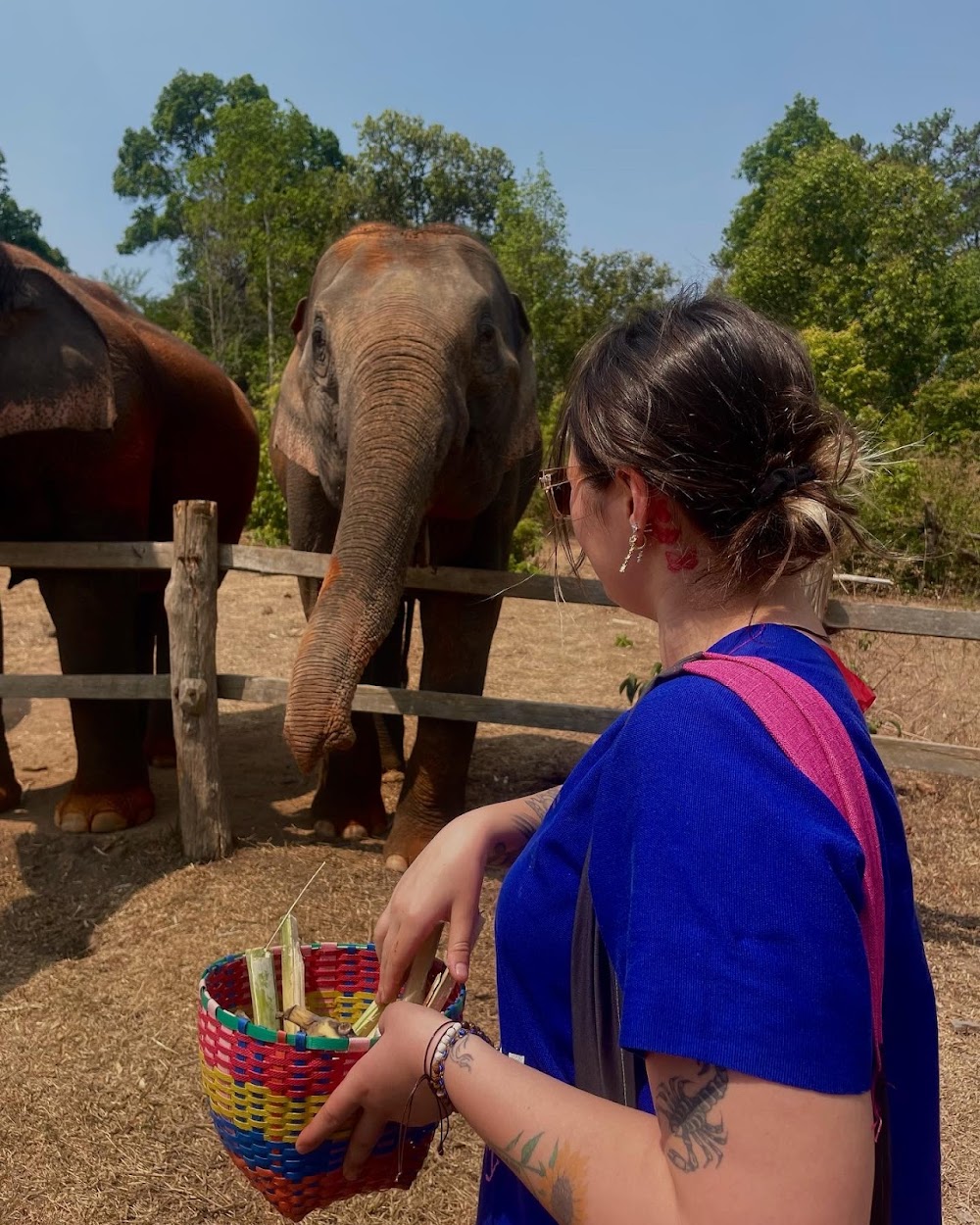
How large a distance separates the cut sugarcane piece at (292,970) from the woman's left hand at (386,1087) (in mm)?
652

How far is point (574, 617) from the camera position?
1221 cm

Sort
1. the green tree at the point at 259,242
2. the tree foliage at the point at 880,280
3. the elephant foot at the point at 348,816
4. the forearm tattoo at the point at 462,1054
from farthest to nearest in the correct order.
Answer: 1. the green tree at the point at 259,242
2. the tree foliage at the point at 880,280
3. the elephant foot at the point at 348,816
4. the forearm tattoo at the point at 462,1054

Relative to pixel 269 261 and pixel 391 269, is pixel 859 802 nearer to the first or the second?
pixel 391 269

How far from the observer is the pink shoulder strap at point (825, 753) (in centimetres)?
90

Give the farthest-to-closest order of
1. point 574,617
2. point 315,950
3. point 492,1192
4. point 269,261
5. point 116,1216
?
point 269,261, point 574,617, point 116,1216, point 315,950, point 492,1192

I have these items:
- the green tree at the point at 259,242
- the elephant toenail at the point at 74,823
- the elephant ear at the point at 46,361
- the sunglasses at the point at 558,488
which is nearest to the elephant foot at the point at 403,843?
the elephant toenail at the point at 74,823

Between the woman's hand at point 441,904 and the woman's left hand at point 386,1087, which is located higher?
the woman's hand at point 441,904

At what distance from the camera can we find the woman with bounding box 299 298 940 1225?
82 cm

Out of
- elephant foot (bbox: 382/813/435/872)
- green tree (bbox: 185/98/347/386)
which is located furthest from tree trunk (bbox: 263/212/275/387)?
elephant foot (bbox: 382/813/435/872)

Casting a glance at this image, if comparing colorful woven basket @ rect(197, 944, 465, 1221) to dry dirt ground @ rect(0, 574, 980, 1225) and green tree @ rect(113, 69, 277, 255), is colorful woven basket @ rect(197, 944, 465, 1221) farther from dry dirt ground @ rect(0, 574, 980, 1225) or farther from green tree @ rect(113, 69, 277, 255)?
green tree @ rect(113, 69, 277, 255)

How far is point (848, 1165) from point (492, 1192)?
0.59 metres

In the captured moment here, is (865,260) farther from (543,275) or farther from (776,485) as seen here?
(776,485)

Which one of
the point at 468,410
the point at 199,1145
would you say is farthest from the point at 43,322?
the point at 199,1145

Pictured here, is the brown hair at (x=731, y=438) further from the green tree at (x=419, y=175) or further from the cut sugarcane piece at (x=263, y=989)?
the green tree at (x=419, y=175)
